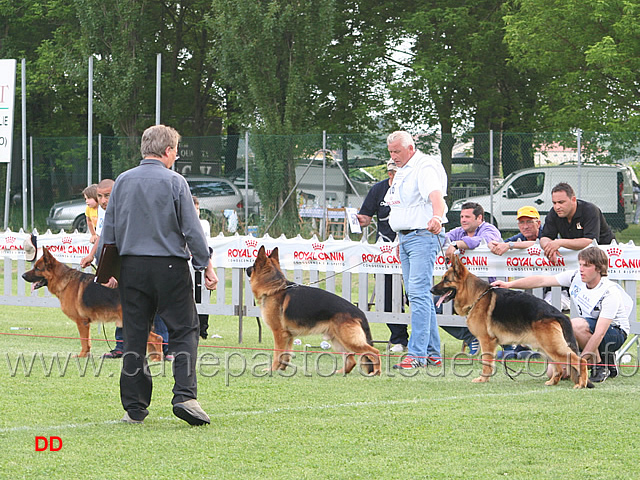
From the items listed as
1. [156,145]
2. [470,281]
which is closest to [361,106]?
[470,281]

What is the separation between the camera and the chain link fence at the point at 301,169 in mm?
18188

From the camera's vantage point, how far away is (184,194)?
538cm

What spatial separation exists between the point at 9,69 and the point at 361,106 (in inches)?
584

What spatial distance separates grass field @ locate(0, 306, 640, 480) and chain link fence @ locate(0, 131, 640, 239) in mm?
10725

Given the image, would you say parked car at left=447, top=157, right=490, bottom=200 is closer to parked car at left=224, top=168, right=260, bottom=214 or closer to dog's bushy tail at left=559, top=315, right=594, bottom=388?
parked car at left=224, top=168, right=260, bottom=214

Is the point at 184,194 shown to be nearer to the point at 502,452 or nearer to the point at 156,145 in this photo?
the point at 156,145

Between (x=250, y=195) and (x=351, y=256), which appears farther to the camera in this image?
(x=250, y=195)

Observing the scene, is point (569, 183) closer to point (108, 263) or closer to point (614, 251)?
point (614, 251)

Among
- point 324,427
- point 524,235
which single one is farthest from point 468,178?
point 324,427

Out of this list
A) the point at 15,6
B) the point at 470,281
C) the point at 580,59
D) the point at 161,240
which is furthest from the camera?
the point at 15,6

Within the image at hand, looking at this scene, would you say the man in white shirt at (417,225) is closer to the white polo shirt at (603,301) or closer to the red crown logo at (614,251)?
the white polo shirt at (603,301)

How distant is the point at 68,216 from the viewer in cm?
2302

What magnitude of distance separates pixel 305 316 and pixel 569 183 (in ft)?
41.1

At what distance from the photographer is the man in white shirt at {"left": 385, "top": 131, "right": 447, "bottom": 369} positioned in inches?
306
